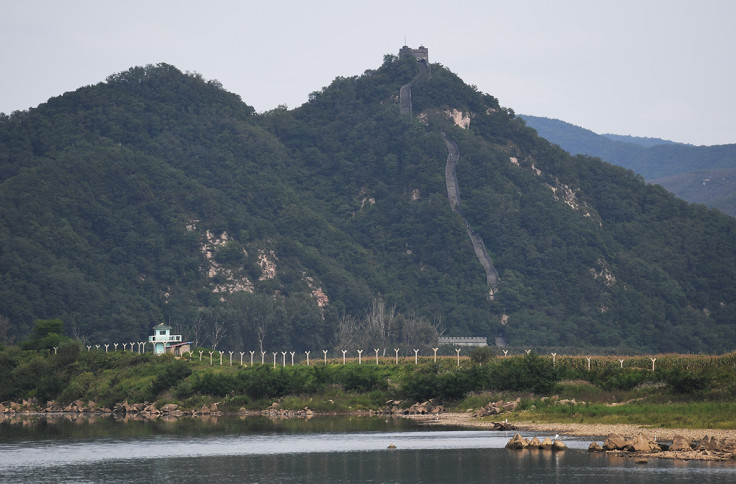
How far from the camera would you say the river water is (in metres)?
53.6

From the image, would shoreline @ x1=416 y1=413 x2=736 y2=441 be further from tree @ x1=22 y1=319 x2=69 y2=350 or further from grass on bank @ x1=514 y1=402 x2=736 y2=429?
tree @ x1=22 y1=319 x2=69 y2=350

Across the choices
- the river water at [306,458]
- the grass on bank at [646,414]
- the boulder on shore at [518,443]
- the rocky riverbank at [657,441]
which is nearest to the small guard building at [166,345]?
the river water at [306,458]

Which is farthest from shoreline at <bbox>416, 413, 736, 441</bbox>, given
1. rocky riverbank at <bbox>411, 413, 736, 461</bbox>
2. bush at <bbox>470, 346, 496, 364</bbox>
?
bush at <bbox>470, 346, 496, 364</bbox>

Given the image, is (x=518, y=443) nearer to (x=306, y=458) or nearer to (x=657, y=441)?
(x=657, y=441)

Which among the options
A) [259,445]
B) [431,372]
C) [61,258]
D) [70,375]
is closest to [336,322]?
[61,258]

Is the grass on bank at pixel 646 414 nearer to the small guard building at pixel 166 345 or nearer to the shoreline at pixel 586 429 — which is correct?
the shoreline at pixel 586 429

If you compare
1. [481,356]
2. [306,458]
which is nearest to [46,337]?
[481,356]

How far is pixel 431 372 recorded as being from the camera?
9475cm

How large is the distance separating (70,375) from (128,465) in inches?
2222

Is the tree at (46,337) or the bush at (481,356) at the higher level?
the tree at (46,337)

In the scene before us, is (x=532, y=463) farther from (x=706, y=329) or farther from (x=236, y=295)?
(x=706, y=329)

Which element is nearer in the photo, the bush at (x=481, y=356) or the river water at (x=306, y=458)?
the river water at (x=306, y=458)

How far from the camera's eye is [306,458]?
6234 cm

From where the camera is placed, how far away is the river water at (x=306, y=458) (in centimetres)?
5362
